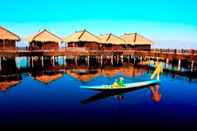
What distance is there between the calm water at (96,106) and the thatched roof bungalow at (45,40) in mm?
22339

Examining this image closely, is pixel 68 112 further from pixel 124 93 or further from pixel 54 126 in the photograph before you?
pixel 124 93

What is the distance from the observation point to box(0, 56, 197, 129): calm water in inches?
611

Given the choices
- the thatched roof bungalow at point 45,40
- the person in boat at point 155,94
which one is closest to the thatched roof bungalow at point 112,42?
the thatched roof bungalow at point 45,40

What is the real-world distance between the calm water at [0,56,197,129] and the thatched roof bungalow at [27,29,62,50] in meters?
22.3

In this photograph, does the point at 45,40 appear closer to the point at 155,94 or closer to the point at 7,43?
the point at 7,43

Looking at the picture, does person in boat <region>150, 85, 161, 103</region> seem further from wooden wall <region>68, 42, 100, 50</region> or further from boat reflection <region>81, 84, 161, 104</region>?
wooden wall <region>68, 42, 100, 50</region>

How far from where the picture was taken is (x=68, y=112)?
56.9 feet

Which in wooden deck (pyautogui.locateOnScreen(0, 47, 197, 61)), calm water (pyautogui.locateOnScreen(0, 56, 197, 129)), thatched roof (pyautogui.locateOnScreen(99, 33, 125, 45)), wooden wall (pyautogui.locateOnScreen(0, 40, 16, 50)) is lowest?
calm water (pyautogui.locateOnScreen(0, 56, 197, 129))

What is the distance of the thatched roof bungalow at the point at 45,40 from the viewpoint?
49656mm

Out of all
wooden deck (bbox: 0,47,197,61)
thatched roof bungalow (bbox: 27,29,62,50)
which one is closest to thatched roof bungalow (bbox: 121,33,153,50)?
wooden deck (bbox: 0,47,197,61)

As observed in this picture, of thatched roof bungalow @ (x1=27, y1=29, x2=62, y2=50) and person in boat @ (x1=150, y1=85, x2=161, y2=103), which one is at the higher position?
thatched roof bungalow @ (x1=27, y1=29, x2=62, y2=50)

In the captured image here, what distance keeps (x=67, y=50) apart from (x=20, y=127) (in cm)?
3310

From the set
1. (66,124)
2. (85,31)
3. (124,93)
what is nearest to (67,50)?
(85,31)

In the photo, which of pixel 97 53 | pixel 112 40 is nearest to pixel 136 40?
pixel 112 40
